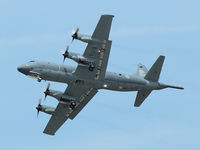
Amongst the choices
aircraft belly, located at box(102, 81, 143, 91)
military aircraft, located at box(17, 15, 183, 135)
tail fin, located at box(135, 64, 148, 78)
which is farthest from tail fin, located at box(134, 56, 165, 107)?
tail fin, located at box(135, 64, 148, 78)

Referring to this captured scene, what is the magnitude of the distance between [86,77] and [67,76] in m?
2.75

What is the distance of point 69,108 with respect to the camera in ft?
285

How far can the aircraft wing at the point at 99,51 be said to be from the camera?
75.0m

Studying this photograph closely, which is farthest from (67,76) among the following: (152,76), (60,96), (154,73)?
(154,73)

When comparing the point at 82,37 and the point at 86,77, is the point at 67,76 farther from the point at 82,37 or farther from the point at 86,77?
the point at 82,37

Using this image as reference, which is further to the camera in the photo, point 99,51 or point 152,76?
point 152,76

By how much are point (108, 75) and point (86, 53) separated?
5666 mm

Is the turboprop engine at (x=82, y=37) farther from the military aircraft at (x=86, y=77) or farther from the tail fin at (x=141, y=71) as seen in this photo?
the tail fin at (x=141, y=71)

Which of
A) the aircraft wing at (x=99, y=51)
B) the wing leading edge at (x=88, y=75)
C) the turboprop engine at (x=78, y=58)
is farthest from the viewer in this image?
the turboprop engine at (x=78, y=58)

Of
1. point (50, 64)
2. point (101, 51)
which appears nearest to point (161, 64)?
point (101, 51)

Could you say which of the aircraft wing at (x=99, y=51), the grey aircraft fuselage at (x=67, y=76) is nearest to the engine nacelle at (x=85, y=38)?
the aircraft wing at (x=99, y=51)

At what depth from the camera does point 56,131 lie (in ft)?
294

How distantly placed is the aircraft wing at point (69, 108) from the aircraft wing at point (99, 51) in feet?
10.3

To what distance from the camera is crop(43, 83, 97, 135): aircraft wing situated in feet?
272
